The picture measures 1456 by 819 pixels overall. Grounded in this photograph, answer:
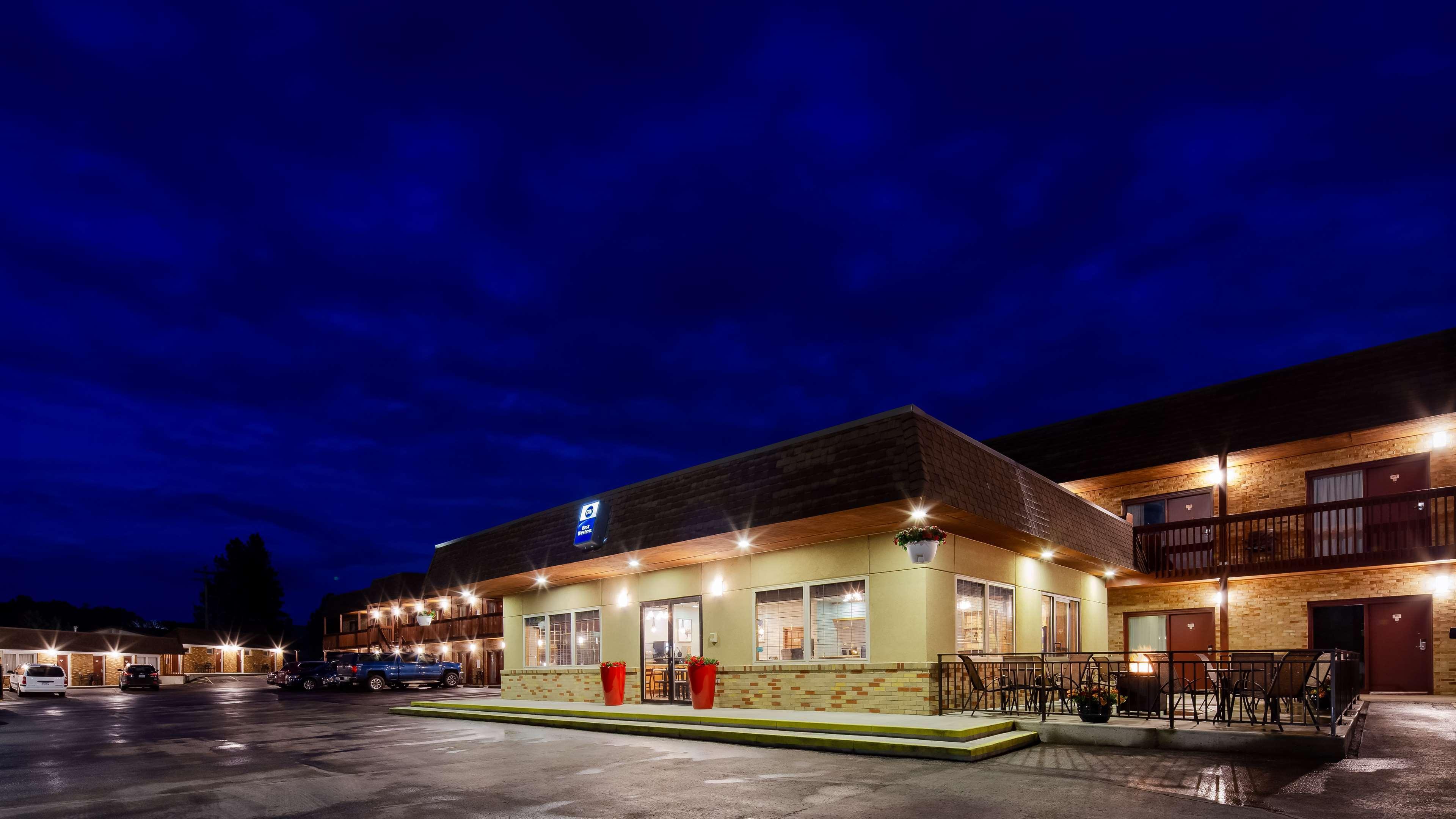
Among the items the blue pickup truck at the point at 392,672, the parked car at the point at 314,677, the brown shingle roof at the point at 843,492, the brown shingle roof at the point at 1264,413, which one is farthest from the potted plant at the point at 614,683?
the parked car at the point at 314,677

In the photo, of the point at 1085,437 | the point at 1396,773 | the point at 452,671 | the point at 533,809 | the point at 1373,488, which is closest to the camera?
the point at 533,809

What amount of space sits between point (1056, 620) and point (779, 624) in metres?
6.10

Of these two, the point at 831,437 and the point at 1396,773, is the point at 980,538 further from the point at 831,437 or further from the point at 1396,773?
the point at 1396,773

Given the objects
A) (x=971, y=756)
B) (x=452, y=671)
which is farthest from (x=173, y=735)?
(x=452, y=671)

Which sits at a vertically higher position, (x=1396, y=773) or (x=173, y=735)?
(x=1396, y=773)

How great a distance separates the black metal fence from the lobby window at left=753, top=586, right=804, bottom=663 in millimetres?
2810

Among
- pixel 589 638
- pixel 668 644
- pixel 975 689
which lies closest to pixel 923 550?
pixel 975 689

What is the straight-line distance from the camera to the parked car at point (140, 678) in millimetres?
42062

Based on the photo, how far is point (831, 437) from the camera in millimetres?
13750

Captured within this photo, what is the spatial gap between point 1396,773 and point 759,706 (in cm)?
946

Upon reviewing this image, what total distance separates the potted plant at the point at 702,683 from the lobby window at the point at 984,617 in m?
4.51

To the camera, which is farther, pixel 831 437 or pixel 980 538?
pixel 980 538

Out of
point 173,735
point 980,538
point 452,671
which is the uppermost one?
point 980,538

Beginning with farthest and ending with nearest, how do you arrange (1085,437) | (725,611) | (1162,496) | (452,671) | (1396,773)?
(452,671), (1085,437), (1162,496), (725,611), (1396,773)
